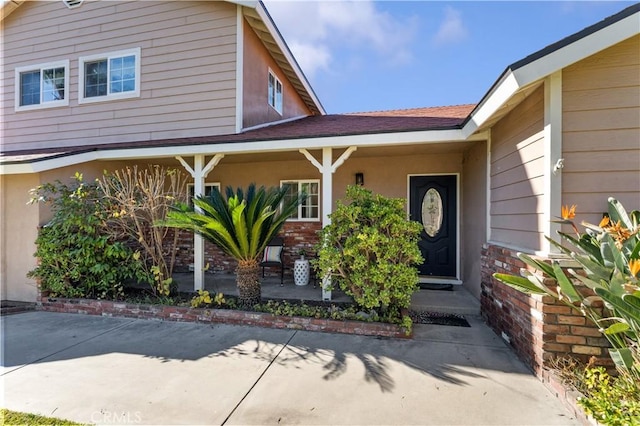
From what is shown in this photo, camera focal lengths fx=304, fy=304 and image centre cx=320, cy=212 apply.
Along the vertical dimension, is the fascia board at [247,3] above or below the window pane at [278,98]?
above

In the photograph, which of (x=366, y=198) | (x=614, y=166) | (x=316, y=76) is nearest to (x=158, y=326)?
(x=366, y=198)

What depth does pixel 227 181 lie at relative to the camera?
7.86m

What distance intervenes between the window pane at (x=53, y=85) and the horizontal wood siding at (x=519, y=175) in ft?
34.0

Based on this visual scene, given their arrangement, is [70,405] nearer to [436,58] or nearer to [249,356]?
[249,356]

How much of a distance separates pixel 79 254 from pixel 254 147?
11.8 feet

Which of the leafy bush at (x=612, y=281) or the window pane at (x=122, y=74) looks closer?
the leafy bush at (x=612, y=281)

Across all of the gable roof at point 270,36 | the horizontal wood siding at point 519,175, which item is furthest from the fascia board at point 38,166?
the horizontal wood siding at point 519,175

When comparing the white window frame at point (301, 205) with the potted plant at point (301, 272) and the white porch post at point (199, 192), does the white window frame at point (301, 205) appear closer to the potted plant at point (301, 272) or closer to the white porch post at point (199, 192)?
the potted plant at point (301, 272)

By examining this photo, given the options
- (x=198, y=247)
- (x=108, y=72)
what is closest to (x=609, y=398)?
(x=198, y=247)

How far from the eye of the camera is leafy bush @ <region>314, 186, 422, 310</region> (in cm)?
423

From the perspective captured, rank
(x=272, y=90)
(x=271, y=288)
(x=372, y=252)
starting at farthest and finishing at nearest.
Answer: (x=272, y=90) < (x=271, y=288) < (x=372, y=252)

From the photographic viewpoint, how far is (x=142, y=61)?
743 cm

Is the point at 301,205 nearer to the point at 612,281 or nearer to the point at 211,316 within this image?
the point at 211,316

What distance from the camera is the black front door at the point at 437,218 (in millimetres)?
6602
